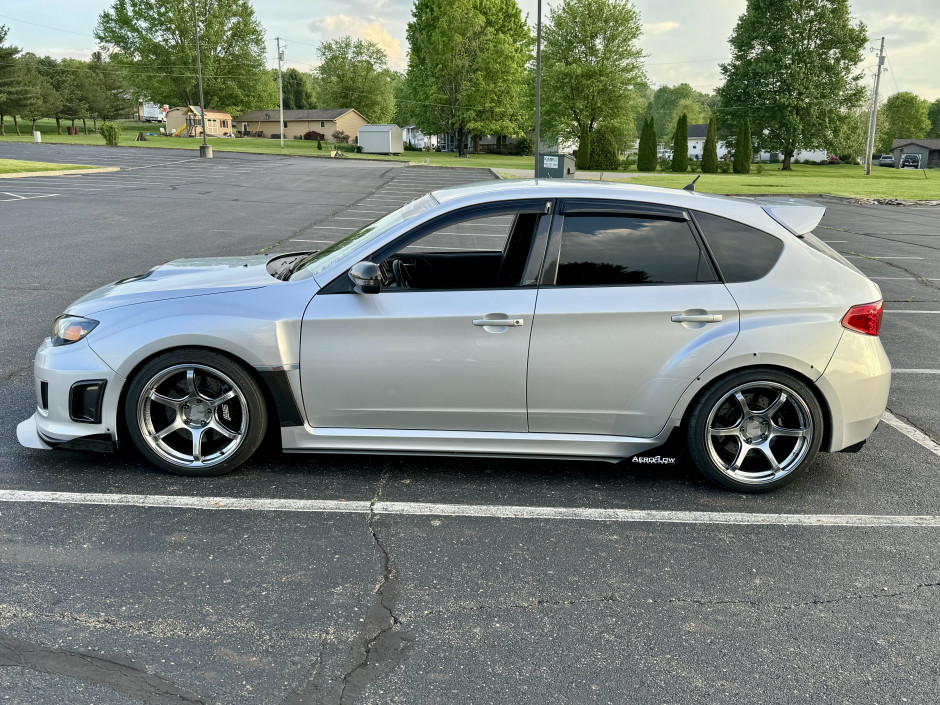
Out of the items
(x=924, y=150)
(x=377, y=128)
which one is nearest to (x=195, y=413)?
(x=377, y=128)

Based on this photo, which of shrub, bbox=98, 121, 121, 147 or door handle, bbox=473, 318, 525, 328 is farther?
shrub, bbox=98, 121, 121, 147

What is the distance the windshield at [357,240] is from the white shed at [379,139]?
66.6m

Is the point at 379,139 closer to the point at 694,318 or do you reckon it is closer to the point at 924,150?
the point at 694,318

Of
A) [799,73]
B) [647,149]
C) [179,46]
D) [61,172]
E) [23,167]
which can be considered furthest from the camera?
[179,46]

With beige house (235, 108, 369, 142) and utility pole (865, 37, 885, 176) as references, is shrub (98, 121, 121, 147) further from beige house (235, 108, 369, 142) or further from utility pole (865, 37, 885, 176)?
utility pole (865, 37, 885, 176)

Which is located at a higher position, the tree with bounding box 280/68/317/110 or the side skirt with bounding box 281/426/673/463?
the tree with bounding box 280/68/317/110

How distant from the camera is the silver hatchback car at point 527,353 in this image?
4.04 meters

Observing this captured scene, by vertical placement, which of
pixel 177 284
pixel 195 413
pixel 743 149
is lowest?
pixel 195 413

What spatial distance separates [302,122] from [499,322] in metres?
103

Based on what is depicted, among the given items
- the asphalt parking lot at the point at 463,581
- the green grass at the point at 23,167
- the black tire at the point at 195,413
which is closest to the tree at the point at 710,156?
the green grass at the point at 23,167

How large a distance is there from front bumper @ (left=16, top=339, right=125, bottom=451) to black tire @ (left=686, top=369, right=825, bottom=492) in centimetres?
314

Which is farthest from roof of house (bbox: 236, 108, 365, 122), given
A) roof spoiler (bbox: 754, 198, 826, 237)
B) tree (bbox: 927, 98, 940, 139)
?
tree (bbox: 927, 98, 940, 139)

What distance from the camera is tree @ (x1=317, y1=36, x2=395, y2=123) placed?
102 metres

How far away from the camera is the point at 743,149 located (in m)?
52.7
